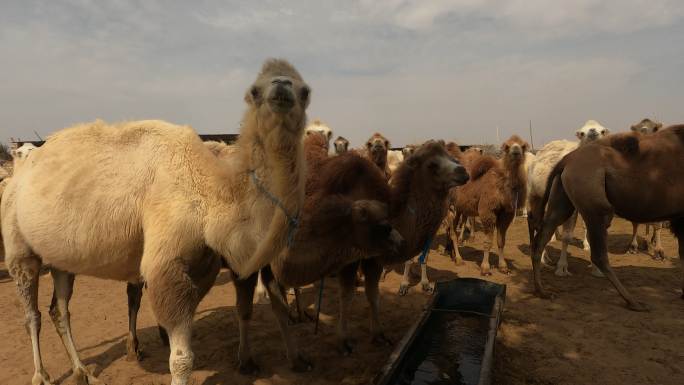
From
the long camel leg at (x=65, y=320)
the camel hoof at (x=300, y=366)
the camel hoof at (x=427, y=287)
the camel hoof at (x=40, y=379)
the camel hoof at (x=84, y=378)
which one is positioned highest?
the long camel leg at (x=65, y=320)

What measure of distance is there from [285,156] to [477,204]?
270 inches

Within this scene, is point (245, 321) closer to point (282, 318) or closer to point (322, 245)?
point (282, 318)

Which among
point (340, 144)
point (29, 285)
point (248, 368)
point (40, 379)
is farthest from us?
point (340, 144)

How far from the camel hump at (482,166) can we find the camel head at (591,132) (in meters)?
3.35

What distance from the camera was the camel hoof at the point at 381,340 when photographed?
4949 mm

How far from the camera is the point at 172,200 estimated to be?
2.65 metres

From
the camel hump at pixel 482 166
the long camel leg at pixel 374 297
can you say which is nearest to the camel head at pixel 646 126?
the camel hump at pixel 482 166

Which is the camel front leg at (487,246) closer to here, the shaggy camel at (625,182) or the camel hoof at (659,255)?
the shaggy camel at (625,182)

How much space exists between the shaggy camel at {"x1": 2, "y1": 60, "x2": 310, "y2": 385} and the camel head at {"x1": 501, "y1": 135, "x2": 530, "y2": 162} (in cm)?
648

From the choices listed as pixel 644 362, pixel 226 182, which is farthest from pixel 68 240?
pixel 644 362

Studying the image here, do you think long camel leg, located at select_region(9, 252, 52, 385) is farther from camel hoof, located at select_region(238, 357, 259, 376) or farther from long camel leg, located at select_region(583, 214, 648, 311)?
long camel leg, located at select_region(583, 214, 648, 311)

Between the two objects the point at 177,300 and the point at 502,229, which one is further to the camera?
the point at 502,229

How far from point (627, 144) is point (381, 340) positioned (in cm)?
506

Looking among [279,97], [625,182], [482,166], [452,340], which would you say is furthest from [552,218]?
[279,97]
